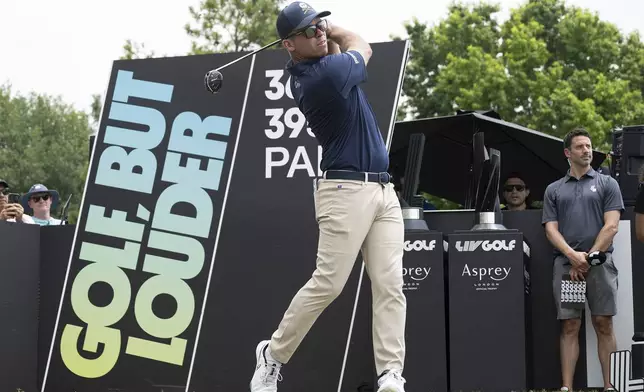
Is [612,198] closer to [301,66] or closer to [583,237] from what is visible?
[583,237]

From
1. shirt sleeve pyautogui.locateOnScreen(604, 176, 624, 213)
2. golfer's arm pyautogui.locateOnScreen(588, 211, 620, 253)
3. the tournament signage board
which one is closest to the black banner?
the tournament signage board

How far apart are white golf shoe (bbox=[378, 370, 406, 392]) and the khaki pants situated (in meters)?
0.04

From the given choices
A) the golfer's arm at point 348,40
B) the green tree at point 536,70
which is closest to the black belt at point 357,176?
the golfer's arm at point 348,40

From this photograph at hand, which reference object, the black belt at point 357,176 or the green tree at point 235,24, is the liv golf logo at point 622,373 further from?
the green tree at point 235,24

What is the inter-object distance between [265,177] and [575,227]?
90.8 inches

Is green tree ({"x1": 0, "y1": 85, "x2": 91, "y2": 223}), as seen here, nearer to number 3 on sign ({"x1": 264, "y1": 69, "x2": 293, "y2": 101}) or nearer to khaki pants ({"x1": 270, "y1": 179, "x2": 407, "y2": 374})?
number 3 on sign ({"x1": 264, "y1": 69, "x2": 293, "y2": 101})

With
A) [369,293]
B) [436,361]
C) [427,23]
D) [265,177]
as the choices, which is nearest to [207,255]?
[265,177]

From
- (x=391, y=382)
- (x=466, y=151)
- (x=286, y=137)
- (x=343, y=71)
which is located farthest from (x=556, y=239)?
(x=466, y=151)

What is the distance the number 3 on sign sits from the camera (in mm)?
7571

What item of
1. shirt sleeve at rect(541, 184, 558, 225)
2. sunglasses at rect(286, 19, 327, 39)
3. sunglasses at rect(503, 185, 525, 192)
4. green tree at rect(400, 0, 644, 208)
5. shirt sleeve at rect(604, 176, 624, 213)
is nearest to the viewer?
sunglasses at rect(286, 19, 327, 39)

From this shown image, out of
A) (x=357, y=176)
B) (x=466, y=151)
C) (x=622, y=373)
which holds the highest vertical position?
(x=466, y=151)

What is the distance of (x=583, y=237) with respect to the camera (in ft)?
23.6

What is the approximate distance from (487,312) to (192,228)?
230cm

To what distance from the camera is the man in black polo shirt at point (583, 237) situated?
23.2 feet
